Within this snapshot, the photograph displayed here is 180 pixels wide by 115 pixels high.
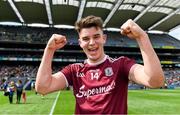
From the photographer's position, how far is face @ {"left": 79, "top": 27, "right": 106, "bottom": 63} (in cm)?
365

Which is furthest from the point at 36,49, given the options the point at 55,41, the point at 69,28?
the point at 55,41

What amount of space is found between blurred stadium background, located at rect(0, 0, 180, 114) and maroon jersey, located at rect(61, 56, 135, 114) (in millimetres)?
48590

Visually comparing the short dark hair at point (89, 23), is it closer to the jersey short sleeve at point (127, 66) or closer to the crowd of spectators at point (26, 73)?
the jersey short sleeve at point (127, 66)

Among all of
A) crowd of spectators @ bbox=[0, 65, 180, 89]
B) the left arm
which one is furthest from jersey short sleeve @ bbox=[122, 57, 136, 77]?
crowd of spectators @ bbox=[0, 65, 180, 89]

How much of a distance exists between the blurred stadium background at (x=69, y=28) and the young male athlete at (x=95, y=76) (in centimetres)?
4849

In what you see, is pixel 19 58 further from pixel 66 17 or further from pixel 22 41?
pixel 66 17

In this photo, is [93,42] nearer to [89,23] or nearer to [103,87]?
[89,23]

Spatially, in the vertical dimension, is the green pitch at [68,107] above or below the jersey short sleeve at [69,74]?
below

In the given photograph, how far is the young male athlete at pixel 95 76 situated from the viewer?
11.6ft

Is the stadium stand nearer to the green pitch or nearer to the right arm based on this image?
the green pitch

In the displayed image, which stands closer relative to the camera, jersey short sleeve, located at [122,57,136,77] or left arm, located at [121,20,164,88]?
left arm, located at [121,20,164,88]

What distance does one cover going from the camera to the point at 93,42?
3.64m

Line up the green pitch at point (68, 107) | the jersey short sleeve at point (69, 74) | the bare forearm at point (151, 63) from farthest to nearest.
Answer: the green pitch at point (68, 107), the jersey short sleeve at point (69, 74), the bare forearm at point (151, 63)

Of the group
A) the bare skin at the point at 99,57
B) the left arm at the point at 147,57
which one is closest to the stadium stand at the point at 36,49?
the bare skin at the point at 99,57
